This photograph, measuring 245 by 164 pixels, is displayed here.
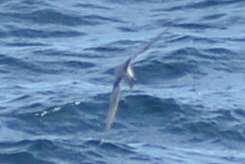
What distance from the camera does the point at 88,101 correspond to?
15.1 m

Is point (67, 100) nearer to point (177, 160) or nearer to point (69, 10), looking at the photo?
point (177, 160)

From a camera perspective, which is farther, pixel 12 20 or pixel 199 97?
pixel 12 20

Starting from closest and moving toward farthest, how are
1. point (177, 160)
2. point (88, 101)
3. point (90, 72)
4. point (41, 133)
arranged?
point (177, 160) → point (41, 133) → point (88, 101) → point (90, 72)

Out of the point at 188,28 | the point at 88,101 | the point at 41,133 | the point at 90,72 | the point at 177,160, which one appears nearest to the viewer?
the point at 177,160

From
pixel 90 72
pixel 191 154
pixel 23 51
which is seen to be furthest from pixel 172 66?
pixel 191 154

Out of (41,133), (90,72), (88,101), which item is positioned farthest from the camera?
(90,72)

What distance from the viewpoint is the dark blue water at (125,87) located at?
13.7 metres

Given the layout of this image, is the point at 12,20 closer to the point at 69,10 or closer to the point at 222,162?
the point at 69,10

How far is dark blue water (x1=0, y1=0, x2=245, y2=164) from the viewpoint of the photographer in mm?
13672

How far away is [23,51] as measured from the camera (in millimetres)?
17547

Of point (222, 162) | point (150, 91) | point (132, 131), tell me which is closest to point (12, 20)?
point (150, 91)

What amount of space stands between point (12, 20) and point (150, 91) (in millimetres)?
4513

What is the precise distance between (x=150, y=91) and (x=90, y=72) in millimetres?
1241

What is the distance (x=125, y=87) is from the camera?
52.0 ft
